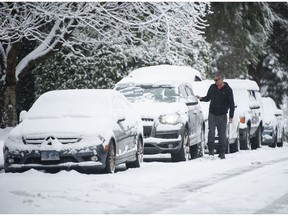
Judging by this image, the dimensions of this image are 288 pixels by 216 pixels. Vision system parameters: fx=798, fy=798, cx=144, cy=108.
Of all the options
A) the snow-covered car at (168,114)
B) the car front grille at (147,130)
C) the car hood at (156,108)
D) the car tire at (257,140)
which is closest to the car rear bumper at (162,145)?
the snow-covered car at (168,114)

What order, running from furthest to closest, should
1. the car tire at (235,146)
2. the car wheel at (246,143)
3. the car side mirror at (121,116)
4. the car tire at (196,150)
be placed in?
1. the car wheel at (246,143)
2. the car tire at (235,146)
3. the car tire at (196,150)
4. the car side mirror at (121,116)

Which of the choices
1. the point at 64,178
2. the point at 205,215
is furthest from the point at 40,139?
the point at 205,215

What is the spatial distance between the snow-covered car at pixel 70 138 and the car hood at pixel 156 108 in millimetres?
2503

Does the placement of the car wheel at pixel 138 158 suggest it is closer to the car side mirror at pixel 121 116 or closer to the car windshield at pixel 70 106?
the car side mirror at pixel 121 116

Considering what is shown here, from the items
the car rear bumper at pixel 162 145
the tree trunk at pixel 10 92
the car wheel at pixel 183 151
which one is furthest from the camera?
the tree trunk at pixel 10 92

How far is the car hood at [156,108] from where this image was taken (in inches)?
670

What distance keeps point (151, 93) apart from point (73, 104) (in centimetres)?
395

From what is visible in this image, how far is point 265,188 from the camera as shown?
38.0ft

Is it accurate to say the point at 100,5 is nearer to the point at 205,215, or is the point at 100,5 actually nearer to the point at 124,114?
the point at 124,114

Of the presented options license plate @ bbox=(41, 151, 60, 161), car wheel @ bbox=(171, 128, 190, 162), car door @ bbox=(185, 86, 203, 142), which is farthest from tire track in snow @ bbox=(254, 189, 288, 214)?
car door @ bbox=(185, 86, 203, 142)

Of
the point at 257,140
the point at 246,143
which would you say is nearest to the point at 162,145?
the point at 246,143

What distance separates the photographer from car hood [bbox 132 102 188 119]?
55.8 feet

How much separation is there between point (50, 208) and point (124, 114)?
18.7ft

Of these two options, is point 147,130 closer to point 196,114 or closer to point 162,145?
point 162,145
